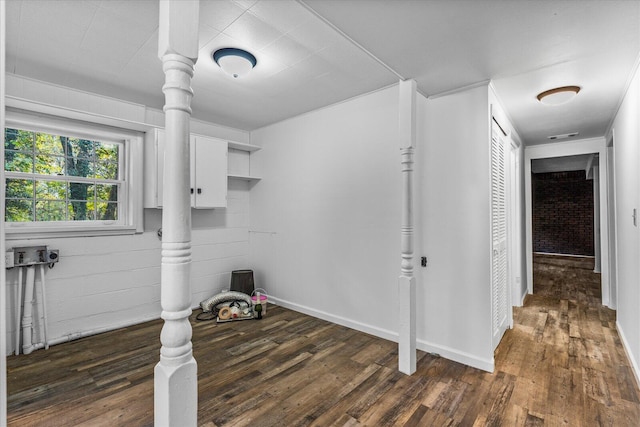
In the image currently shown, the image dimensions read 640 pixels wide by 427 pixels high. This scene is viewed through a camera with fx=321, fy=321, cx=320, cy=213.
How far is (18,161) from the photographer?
2945mm

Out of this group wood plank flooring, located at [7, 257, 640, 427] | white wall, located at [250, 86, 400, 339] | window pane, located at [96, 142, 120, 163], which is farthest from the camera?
window pane, located at [96, 142, 120, 163]

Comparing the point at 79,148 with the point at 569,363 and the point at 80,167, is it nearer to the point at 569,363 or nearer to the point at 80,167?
the point at 80,167

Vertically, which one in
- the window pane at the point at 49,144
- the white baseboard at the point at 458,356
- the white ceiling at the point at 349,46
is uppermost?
the white ceiling at the point at 349,46

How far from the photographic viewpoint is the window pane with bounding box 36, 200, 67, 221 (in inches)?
120

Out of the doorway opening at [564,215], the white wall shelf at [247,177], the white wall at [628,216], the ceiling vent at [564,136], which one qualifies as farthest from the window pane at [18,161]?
the doorway opening at [564,215]

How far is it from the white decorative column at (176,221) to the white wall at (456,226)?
2.20 meters

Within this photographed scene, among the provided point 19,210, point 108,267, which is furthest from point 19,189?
point 108,267

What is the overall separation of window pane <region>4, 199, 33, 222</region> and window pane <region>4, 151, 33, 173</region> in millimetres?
289

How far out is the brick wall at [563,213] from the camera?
28.9ft

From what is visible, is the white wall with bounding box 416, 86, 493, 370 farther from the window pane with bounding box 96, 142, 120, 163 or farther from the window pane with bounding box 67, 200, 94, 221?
the window pane with bounding box 67, 200, 94, 221

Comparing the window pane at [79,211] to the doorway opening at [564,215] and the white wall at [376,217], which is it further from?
the doorway opening at [564,215]

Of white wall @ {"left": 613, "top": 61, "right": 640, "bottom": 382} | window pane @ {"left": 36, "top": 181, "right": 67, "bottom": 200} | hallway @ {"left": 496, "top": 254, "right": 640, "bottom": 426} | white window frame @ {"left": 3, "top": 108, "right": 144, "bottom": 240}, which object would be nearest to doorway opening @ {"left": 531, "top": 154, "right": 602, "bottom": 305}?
hallway @ {"left": 496, "top": 254, "right": 640, "bottom": 426}

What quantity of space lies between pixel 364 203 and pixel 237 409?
6.99 feet

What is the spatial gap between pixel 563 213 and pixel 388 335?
8.75m
